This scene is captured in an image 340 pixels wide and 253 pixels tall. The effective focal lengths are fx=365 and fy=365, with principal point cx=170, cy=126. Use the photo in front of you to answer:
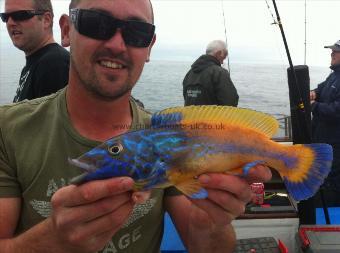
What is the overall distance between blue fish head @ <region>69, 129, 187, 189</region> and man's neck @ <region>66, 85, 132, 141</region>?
1.86ft

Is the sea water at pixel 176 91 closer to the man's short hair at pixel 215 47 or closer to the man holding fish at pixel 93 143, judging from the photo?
the man's short hair at pixel 215 47

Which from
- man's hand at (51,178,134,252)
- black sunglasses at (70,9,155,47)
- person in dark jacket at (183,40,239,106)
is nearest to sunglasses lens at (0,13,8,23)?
black sunglasses at (70,9,155,47)

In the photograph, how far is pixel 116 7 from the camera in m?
2.12

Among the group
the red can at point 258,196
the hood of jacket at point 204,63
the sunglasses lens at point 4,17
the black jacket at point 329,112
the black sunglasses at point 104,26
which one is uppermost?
the sunglasses lens at point 4,17

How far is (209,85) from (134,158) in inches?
216

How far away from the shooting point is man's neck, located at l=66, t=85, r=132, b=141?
217cm

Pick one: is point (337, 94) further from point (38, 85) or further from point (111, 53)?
point (111, 53)

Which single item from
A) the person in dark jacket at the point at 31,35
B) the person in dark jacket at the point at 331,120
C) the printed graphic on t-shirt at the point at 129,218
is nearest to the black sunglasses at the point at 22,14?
the person in dark jacket at the point at 31,35

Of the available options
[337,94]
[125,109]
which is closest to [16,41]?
[125,109]

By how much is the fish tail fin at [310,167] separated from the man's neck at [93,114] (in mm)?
1043

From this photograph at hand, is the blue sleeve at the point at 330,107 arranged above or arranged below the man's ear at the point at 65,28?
below

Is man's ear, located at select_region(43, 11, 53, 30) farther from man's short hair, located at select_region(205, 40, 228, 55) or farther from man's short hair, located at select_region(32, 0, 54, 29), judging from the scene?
man's short hair, located at select_region(205, 40, 228, 55)

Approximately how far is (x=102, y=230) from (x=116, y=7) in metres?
1.26

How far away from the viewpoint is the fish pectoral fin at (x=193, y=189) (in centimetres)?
173
